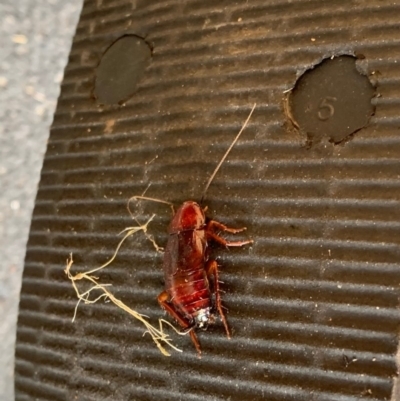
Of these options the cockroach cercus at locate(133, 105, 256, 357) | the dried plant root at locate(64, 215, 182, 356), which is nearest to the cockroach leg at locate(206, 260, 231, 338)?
the cockroach cercus at locate(133, 105, 256, 357)

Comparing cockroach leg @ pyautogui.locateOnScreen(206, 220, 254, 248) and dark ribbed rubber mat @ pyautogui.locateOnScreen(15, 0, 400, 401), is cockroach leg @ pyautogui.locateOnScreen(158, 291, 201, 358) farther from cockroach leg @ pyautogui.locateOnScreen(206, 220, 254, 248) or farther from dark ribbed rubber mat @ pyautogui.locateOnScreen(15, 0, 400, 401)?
cockroach leg @ pyautogui.locateOnScreen(206, 220, 254, 248)

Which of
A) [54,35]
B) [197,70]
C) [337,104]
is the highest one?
[54,35]

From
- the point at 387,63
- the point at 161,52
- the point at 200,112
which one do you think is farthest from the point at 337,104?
the point at 161,52

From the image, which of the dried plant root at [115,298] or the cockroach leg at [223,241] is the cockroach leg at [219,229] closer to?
the cockroach leg at [223,241]

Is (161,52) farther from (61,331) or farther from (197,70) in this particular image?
(61,331)

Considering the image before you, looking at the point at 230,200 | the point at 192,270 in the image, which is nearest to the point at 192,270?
the point at 192,270

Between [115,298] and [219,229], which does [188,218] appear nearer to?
[219,229]

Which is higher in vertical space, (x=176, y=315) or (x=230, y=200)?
(x=230, y=200)
